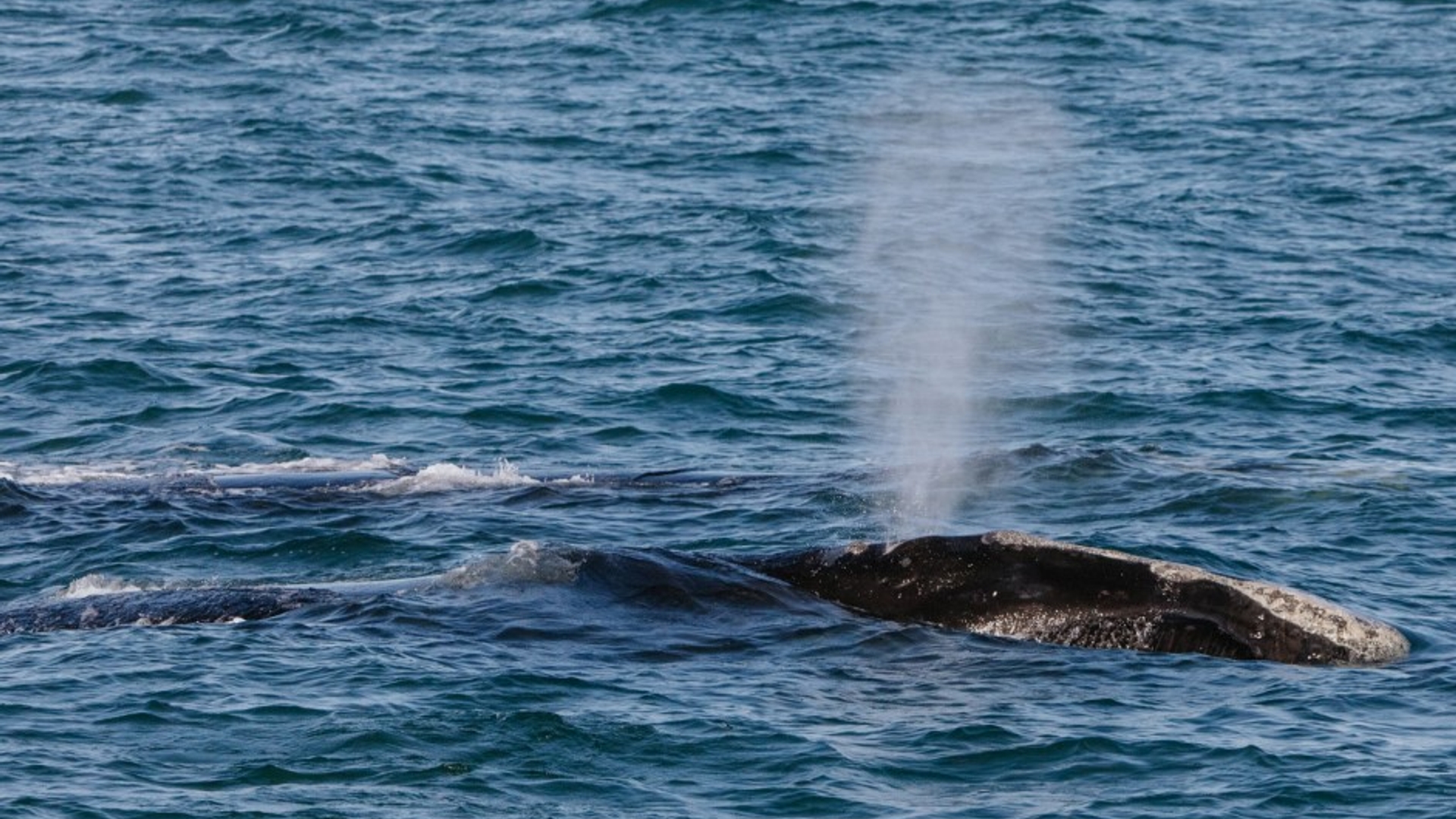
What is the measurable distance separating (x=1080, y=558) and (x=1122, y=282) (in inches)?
747

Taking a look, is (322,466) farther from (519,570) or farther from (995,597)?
(995,597)

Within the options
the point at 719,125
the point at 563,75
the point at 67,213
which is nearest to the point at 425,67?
the point at 563,75

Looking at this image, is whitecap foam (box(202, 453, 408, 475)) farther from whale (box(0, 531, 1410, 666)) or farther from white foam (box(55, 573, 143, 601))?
whale (box(0, 531, 1410, 666))

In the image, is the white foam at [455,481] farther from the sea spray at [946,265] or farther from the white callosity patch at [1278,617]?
the white callosity patch at [1278,617]

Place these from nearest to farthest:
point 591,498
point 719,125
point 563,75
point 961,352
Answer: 1. point 591,498
2. point 961,352
3. point 719,125
4. point 563,75

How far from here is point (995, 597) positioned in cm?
1816

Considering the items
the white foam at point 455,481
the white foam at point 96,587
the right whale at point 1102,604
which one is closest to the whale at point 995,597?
the right whale at point 1102,604

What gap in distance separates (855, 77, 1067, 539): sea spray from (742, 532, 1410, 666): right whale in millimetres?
4921

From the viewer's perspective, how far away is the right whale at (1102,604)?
58.2ft

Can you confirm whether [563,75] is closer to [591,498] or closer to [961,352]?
[961,352]

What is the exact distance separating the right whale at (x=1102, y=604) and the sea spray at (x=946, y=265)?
194 inches

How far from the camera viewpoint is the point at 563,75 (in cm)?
5191

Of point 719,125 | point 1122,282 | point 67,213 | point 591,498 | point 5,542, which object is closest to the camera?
point 5,542

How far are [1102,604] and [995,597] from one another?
2.87ft
